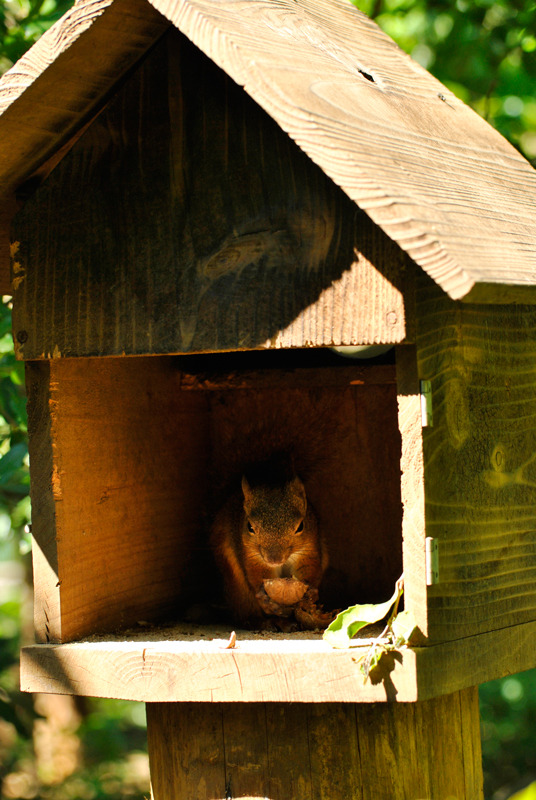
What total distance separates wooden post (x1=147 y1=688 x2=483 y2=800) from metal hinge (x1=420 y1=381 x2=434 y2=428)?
28.4 inches

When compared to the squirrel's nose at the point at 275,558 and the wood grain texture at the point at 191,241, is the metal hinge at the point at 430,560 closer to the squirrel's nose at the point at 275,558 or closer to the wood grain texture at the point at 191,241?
the wood grain texture at the point at 191,241

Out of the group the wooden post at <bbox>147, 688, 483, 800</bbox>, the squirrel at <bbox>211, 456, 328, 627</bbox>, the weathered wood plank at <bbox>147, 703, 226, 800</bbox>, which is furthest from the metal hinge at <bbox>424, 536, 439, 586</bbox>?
the squirrel at <bbox>211, 456, 328, 627</bbox>

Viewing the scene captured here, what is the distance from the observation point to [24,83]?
2031 millimetres

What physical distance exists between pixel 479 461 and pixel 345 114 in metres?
0.84

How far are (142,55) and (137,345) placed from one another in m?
0.71

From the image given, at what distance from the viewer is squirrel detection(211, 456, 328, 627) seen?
9.13 ft

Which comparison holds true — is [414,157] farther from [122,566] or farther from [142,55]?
[122,566]

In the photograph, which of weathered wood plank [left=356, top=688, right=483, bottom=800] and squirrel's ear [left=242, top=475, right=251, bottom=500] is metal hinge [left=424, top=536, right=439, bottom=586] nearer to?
weathered wood plank [left=356, top=688, right=483, bottom=800]

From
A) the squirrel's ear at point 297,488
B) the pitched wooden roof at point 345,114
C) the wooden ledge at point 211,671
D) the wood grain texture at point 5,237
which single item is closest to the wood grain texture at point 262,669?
the wooden ledge at point 211,671

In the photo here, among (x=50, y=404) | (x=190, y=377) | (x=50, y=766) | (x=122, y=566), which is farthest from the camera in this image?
(x=50, y=766)

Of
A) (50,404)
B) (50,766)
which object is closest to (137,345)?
(50,404)

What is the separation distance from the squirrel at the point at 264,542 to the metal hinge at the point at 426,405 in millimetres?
975

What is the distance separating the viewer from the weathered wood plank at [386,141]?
158 centimetres

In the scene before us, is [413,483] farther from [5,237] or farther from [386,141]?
[5,237]
